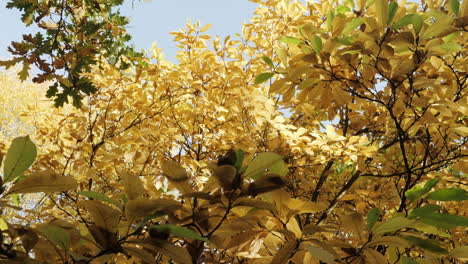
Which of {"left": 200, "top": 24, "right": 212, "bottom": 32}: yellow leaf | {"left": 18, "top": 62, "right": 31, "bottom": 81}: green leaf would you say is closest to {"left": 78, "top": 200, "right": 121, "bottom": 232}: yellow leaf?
{"left": 18, "top": 62, "right": 31, "bottom": 81}: green leaf

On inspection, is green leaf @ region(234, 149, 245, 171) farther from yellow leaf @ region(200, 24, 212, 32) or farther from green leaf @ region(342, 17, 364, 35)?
yellow leaf @ region(200, 24, 212, 32)

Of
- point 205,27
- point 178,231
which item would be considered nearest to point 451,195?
point 178,231

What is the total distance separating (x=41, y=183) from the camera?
0.70 metres

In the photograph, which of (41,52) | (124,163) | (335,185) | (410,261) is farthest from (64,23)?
(335,185)

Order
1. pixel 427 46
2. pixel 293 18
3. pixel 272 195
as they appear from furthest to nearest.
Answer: pixel 293 18 → pixel 427 46 → pixel 272 195

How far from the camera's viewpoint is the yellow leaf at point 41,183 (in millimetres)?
696

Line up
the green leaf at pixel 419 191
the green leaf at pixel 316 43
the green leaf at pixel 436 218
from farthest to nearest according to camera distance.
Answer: the green leaf at pixel 316 43
the green leaf at pixel 419 191
the green leaf at pixel 436 218

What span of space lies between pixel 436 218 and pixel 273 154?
1.40ft

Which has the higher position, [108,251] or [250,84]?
[250,84]

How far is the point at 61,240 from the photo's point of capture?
681 mm

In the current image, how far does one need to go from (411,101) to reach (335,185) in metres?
1.90

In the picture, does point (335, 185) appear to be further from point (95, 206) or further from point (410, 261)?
point (95, 206)

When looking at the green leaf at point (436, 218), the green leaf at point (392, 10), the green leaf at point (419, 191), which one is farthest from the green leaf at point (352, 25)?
the green leaf at point (436, 218)

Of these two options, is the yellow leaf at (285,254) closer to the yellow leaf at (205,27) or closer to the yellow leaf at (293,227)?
the yellow leaf at (293,227)
